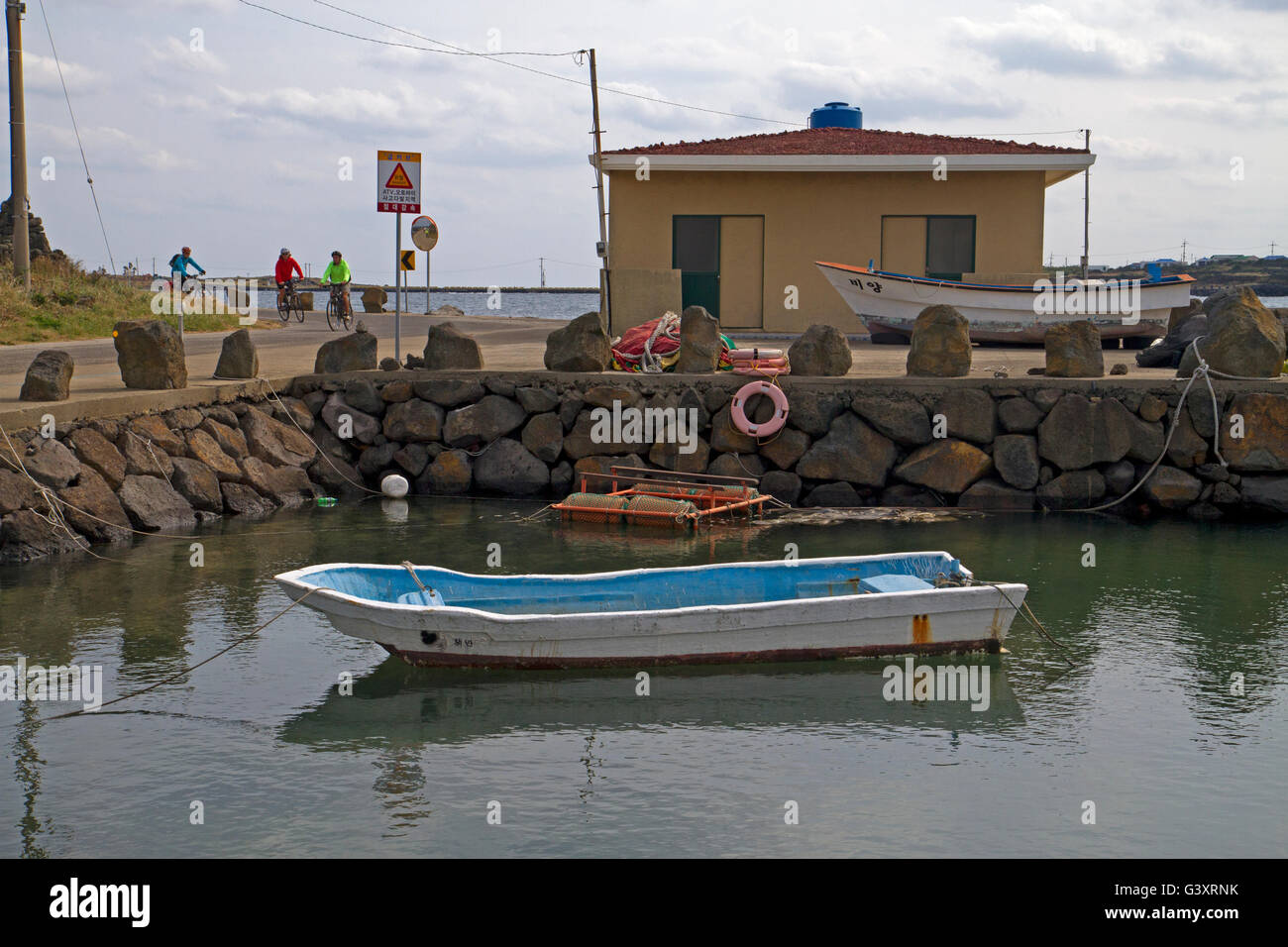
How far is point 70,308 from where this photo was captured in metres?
25.8

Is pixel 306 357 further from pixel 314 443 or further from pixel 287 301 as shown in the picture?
pixel 287 301

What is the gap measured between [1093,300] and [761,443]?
10.2m

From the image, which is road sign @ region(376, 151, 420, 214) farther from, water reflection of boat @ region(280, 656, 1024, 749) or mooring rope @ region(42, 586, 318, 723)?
water reflection of boat @ region(280, 656, 1024, 749)

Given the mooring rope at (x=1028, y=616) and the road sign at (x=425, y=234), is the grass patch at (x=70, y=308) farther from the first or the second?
the mooring rope at (x=1028, y=616)

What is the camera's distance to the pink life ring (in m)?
15.5

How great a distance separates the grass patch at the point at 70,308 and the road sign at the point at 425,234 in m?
3.70

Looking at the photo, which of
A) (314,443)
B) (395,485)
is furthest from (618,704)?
(314,443)

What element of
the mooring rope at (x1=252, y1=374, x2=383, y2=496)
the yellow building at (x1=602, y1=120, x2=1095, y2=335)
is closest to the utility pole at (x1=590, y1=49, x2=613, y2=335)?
the yellow building at (x1=602, y1=120, x2=1095, y2=335)

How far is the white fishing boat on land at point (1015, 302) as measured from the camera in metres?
22.3

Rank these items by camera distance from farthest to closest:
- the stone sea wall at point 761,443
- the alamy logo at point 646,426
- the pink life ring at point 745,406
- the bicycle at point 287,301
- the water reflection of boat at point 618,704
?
the bicycle at point 287,301, the alamy logo at point 646,426, the pink life ring at point 745,406, the stone sea wall at point 761,443, the water reflection of boat at point 618,704

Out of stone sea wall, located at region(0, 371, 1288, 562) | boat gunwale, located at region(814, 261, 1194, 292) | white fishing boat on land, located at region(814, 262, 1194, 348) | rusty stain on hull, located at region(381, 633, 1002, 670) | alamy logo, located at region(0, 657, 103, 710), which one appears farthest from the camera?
white fishing boat on land, located at region(814, 262, 1194, 348)
